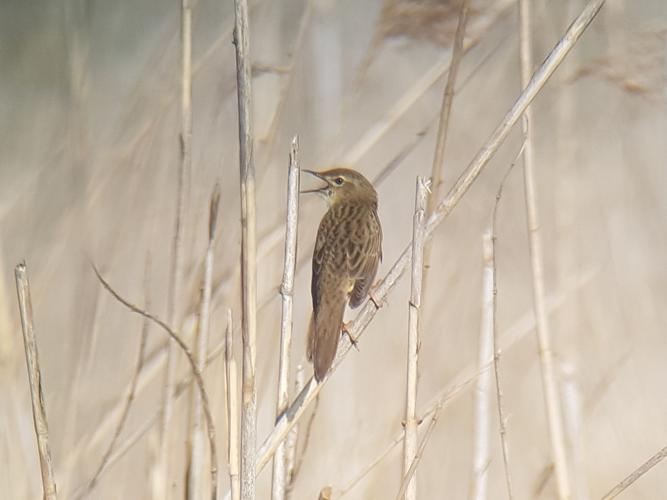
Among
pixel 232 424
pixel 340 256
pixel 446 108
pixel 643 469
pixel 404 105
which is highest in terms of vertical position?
pixel 404 105

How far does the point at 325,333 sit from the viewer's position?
4.21 ft

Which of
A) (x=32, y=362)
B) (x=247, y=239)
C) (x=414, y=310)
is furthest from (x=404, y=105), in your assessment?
(x=32, y=362)

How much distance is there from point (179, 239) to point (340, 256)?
29 centimetres

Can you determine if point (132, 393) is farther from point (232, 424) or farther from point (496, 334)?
point (496, 334)

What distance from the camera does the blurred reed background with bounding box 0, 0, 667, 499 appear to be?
2.10 m

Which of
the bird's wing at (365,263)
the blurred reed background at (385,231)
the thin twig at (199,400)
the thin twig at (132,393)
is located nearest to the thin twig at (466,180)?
the bird's wing at (365,263)

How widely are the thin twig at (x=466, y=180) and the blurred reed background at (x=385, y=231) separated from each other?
741 millimetres

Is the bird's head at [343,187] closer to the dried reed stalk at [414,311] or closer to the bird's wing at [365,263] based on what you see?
the bird's wing at [365,263]

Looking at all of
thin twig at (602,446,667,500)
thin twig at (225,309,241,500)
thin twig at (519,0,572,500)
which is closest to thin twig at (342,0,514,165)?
thin twig at (519,0,572,500)

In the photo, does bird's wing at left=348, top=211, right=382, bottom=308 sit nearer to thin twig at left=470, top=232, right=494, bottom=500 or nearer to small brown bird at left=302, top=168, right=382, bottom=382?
small brown bird at left=302, top=168, right=382, bottom=382

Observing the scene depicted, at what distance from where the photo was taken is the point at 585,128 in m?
2.31

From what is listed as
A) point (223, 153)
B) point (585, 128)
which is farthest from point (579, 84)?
point (223, 153)

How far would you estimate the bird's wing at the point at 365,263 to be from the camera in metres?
1.46

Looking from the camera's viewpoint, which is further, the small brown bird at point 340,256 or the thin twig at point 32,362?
the small brown bird at point 340,256
